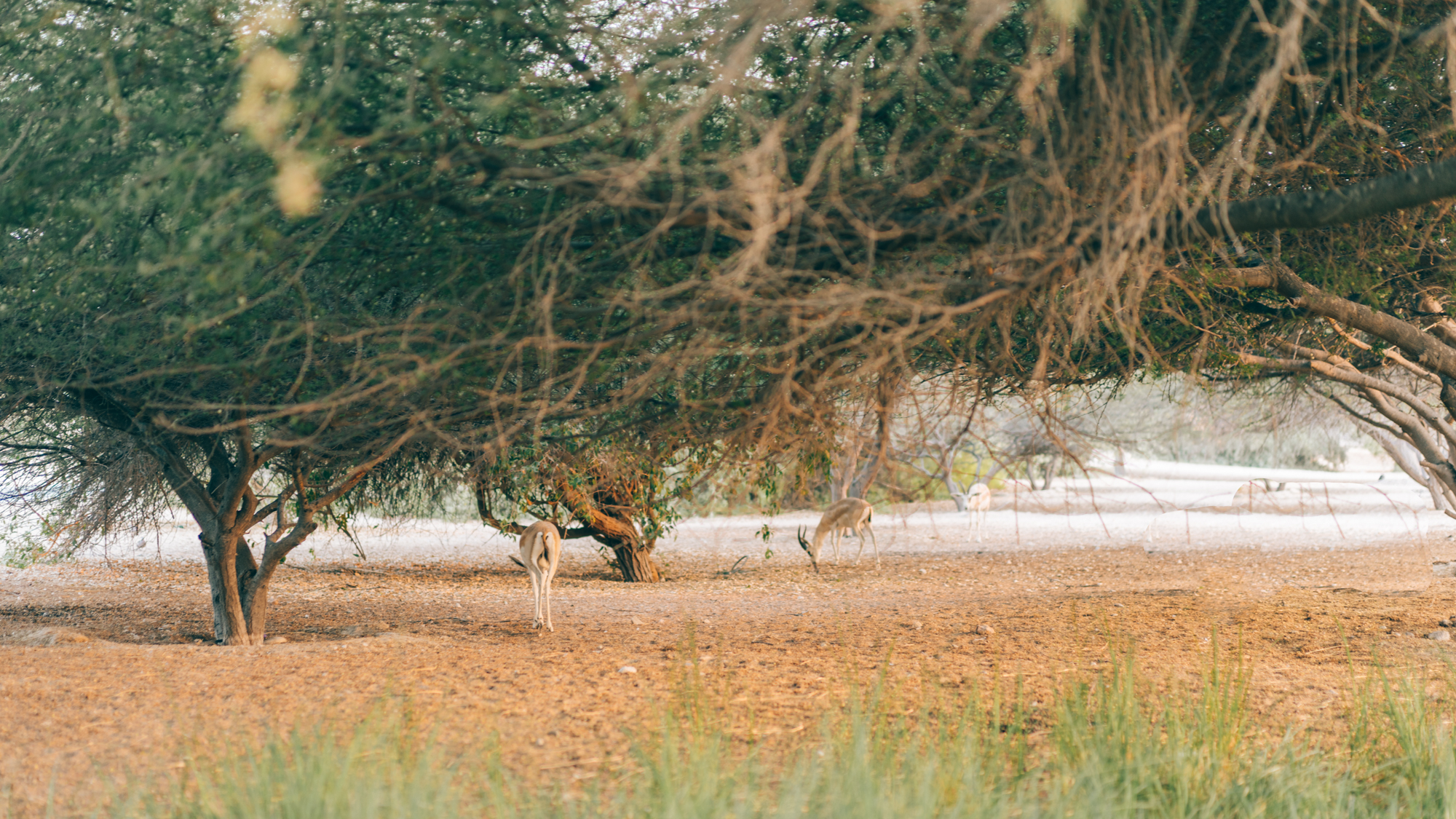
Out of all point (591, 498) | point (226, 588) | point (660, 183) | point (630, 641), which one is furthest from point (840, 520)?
point (660, 183)

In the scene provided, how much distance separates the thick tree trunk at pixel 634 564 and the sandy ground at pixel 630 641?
0.45 meters

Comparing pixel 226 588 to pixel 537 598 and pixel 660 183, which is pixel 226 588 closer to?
pixel 537 598

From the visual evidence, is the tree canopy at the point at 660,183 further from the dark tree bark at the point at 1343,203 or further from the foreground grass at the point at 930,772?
the foreground grass at the point at 930,772

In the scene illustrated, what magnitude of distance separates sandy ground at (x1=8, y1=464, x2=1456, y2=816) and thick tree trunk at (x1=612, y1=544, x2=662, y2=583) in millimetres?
448

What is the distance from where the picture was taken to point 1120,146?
3.65 m

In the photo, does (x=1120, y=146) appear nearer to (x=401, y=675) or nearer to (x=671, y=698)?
(x=671, y=698)

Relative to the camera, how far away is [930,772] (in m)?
3.32

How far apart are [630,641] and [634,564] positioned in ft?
20.8

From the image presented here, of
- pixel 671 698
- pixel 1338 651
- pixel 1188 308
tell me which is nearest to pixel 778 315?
pixel 671 698

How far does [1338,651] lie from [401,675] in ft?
19.0

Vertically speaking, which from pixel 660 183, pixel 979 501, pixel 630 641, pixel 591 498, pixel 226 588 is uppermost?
pixel 660 183

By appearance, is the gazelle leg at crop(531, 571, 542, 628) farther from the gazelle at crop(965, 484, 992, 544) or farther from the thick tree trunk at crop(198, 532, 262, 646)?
the gazelle at crop(965, 484, 992, 544)

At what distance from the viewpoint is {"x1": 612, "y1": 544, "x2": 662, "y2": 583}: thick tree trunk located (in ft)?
47.9

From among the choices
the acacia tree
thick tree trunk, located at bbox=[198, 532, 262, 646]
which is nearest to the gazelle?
the acacia tree
